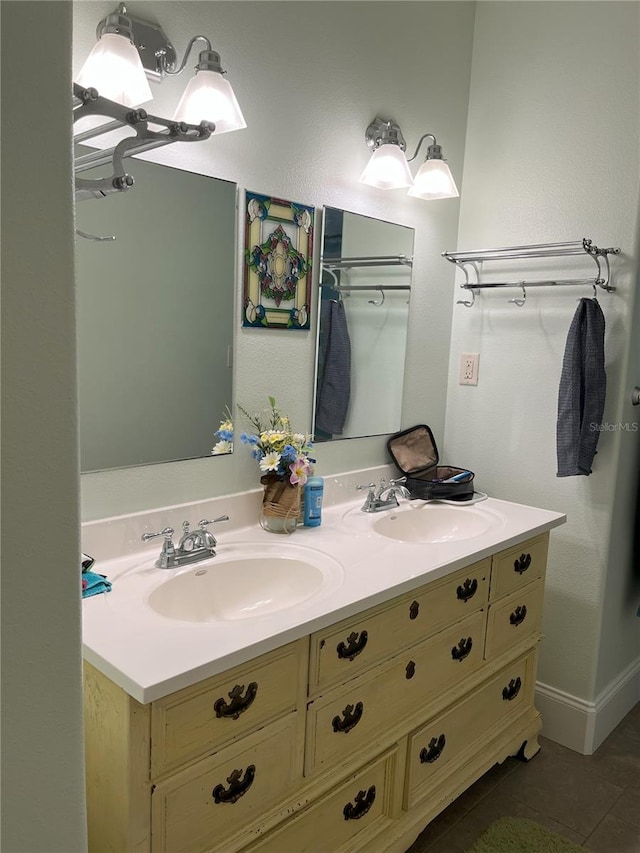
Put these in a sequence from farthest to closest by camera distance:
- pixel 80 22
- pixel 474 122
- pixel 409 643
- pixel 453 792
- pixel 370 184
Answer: pixel 474 122 < pixel 370 184 < pixel 453 792 < pixel 409 643 < pixel 80 22

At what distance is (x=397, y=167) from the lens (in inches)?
80.3

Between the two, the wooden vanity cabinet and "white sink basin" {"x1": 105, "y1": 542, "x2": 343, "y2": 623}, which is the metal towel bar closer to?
the wooden vanity cabinet

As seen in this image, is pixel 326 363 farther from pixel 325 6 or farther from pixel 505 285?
pixel 325 6

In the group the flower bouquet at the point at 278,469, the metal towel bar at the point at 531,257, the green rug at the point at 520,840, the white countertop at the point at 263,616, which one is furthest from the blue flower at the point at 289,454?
the green rug at the point at 520,840

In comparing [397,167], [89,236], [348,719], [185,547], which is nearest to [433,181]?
[397,167]

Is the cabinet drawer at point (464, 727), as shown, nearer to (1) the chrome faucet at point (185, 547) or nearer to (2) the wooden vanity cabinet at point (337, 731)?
(2) the wooden vanity cabinet at point (337, 731)

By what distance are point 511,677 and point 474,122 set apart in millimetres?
1953

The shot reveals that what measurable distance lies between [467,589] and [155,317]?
1088 millimetres

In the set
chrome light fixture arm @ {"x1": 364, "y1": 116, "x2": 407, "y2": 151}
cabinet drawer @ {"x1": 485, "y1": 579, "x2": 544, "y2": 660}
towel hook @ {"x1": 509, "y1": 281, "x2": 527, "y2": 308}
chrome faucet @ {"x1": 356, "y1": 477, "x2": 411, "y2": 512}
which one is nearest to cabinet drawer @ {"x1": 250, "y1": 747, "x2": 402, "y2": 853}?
cabinet drawer @ {"x1": 485, "y1": 579, "x2": 544, "y2": 660}

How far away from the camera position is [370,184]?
6.80ft

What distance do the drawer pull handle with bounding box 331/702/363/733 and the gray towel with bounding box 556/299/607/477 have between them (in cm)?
109

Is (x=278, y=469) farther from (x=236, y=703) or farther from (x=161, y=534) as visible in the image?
(x=236, y=703)

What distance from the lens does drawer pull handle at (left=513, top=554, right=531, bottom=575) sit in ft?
6.56

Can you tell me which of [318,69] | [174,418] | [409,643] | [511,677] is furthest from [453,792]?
[318,69]
